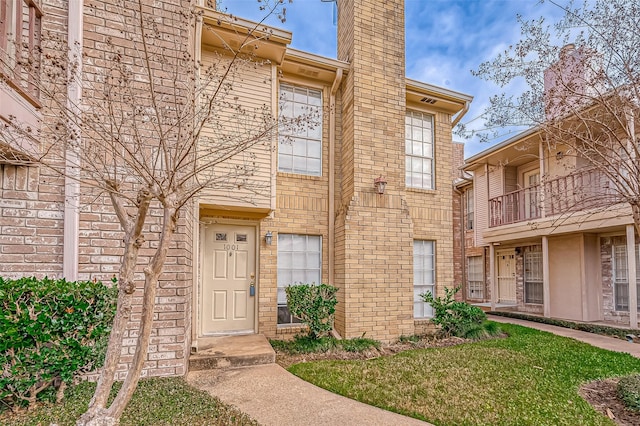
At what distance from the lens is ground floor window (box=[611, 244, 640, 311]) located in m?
9.49

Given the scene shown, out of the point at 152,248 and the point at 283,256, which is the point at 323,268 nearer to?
the point at 283,256

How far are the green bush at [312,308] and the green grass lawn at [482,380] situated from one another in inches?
35.0

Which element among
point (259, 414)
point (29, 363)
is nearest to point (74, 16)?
point (29, 363)

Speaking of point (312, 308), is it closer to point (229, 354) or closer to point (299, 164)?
point (229, 354)

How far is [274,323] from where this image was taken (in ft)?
23.1

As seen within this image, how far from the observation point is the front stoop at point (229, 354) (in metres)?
5.02

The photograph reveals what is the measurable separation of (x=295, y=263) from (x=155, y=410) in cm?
439

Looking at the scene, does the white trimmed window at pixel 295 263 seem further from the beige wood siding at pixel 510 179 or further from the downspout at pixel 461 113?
the beige wood siding at pixel 510 179

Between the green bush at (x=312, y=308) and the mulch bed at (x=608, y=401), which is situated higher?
the green bush at (x=312, y=308)

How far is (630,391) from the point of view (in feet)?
13.8

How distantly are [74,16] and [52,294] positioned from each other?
3201 mm

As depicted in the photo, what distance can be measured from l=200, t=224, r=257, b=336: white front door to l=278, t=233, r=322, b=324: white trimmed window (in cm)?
57

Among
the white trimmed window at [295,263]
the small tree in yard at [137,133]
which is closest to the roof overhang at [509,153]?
the white trimmed window at [295,263]

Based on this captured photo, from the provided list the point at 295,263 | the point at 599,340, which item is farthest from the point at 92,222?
the point at 599,340
